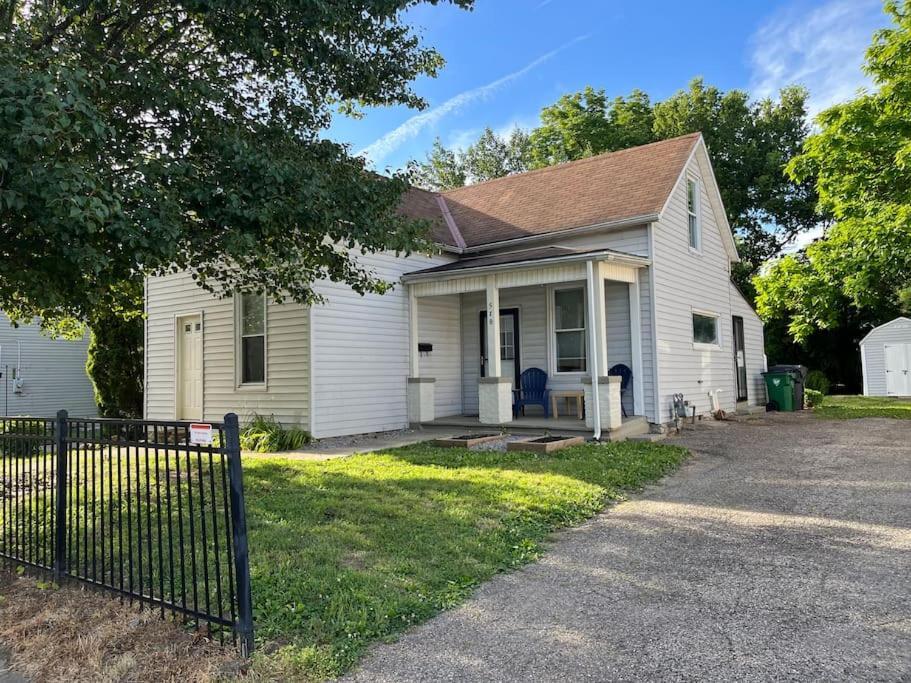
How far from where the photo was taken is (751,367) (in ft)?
55.6

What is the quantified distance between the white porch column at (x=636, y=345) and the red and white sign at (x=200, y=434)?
29.6 feet

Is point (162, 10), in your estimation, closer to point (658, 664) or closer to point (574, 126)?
point (658, 664)

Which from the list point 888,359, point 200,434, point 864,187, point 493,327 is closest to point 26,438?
point 200,434

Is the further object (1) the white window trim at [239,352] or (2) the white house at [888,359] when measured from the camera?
(2) the white house at [888,359]

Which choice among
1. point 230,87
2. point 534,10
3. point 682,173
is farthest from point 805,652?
point 534,10

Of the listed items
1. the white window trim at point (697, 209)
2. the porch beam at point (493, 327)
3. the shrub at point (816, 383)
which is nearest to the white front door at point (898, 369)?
the shrub at point (816, 383)

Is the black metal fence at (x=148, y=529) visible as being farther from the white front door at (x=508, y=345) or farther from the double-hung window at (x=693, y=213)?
the double-hung window at (x=693, y=213)

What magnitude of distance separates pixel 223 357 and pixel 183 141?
6175 millimetres

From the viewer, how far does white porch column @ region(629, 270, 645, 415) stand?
11.1 m

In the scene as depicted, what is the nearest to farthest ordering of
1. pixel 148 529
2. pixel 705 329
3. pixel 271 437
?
pixel 148 529 < pixel 271 437 < pixel 705 329

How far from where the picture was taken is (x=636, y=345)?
11117 mm

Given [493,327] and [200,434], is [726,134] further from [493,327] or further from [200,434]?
[200,434]

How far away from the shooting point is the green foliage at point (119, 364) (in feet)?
49.8

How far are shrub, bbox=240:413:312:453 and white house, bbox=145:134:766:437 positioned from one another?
36 centimetres
